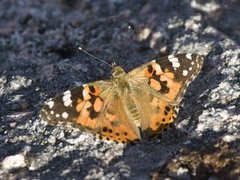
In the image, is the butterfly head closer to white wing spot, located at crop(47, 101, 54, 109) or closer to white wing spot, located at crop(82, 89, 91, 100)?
white wing spot, located at crop(82, 89, 91, 100)

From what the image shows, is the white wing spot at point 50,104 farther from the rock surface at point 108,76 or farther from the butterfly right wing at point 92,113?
the rock surface at point 108,76

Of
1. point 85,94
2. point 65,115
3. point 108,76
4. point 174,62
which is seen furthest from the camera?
point 108,76

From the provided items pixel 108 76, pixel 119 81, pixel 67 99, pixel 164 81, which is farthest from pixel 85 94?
pixel 108 76

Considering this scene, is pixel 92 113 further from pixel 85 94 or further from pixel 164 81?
pixel 164 81

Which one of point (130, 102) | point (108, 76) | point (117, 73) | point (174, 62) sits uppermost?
point (108, 76)

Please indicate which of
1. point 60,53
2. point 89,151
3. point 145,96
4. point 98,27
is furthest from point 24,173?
point 98,27

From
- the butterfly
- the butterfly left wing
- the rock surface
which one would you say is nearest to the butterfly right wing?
the butterfly

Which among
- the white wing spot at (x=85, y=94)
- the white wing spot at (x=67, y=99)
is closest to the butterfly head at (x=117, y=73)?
the white wing spot at (x=85, y=94)

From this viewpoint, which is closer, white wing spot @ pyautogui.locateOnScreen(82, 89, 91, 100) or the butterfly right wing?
the butterfly right wing
